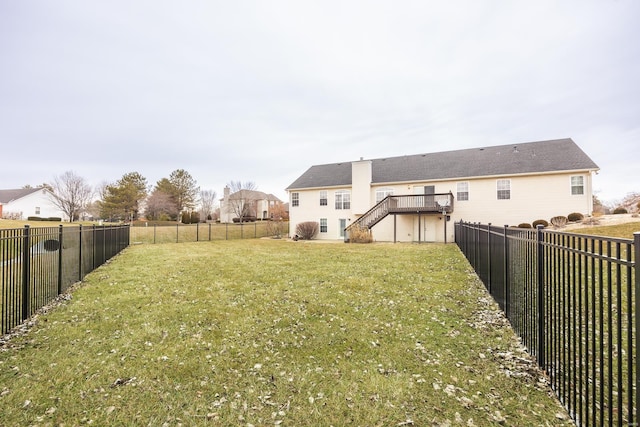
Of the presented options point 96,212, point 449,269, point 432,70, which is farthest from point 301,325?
point 96,212

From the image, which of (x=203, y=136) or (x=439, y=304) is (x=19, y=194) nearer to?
(x=203, y=136)

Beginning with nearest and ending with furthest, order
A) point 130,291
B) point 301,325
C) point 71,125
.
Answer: point 301,325, point 130,291, point 71,125

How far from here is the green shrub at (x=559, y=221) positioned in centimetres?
1717

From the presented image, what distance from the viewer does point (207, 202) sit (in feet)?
195

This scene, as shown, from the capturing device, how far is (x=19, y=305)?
4.96 m

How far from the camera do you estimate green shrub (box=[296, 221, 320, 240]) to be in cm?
2572

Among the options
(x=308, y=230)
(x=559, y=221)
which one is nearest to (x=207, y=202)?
(x=308, y=230)

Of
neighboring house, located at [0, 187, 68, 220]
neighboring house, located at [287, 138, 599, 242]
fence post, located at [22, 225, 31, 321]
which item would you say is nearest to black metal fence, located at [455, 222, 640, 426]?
fence post, located at [22, 225, 31, 321]

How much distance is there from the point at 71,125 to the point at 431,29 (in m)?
27.2

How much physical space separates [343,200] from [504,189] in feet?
39.5

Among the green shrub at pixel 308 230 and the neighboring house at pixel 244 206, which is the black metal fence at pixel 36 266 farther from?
the neighboring house at pixel 244 206

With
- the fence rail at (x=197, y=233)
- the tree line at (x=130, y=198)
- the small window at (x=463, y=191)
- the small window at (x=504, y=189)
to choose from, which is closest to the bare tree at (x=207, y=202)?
the tree line at (x=130, y=198)

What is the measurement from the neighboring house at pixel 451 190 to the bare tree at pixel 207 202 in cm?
3679

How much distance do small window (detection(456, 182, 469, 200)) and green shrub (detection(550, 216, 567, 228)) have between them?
204 inches
